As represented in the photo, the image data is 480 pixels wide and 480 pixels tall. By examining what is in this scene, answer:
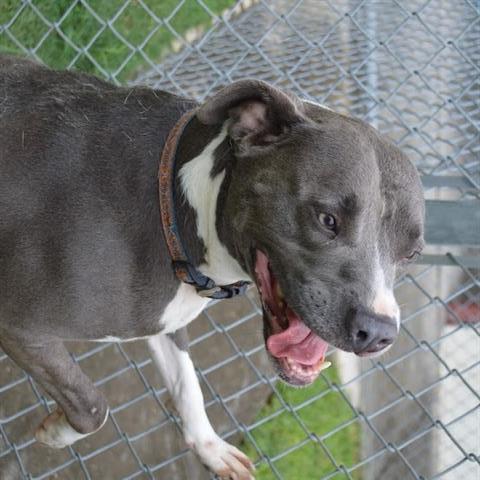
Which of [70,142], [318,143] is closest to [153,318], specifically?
[70,142]

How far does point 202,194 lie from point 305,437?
81.5 inches

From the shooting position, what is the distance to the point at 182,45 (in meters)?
4.46

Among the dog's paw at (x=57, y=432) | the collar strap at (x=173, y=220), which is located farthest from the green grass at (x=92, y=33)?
the dog's paw at (x=57, y=432)

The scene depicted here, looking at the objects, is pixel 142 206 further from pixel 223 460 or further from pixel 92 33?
pixel 92 33

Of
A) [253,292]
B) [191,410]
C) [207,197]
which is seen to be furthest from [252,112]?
[253,292]

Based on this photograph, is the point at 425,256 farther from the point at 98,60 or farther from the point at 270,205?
the point at 98,60

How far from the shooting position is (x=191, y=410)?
9.15 feet

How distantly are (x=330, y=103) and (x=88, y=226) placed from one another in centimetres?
205

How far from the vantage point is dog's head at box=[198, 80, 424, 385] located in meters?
1.98

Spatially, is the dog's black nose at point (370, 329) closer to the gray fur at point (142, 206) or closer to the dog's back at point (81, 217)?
the gray fur at point (142, 206)

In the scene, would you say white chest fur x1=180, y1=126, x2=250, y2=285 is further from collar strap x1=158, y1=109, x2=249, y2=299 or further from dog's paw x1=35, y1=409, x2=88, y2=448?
dog's paw x1=35, y1=409, x2=88, y2=448

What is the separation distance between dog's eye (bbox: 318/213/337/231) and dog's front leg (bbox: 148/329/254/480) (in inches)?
37.4

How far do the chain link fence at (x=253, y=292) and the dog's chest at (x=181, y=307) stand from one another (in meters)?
0.64

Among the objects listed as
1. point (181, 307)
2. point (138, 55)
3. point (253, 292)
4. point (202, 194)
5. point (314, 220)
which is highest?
point (314, 220)
